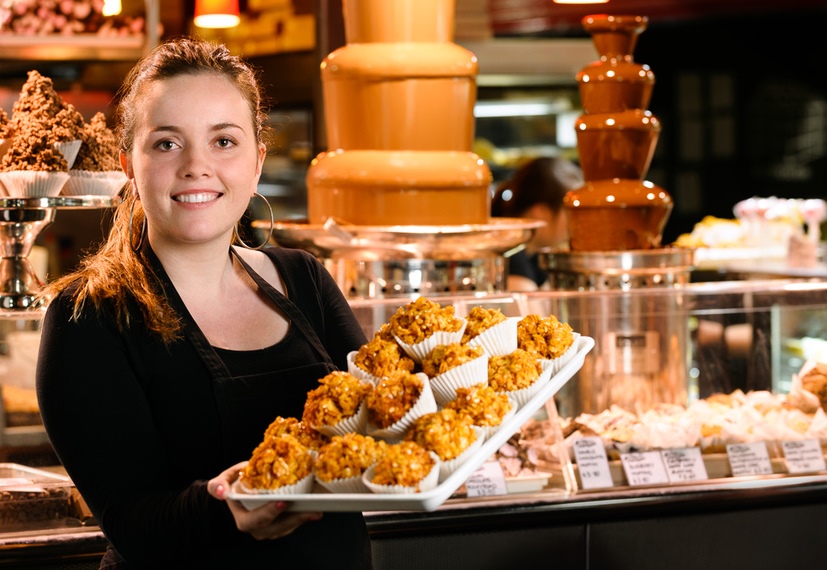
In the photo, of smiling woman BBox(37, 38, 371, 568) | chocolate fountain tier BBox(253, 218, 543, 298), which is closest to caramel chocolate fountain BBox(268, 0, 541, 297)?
chocolate fountain tier BBox(253, 218, 543, 298)

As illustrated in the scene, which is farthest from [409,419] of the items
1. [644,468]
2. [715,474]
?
[715,474]

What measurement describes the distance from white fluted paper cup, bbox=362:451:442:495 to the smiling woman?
0.40 ft

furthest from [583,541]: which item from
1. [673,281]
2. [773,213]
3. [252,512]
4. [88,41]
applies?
[773,213]

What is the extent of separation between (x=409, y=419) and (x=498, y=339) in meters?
Answer: 0.27

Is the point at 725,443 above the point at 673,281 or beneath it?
beneath

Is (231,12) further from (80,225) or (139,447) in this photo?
(139,447)

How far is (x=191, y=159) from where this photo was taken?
1.61m

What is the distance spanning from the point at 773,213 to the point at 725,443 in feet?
16.6

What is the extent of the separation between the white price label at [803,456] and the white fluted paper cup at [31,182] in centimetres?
187

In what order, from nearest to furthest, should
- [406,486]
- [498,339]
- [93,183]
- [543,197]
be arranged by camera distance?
[406,486] < [498,339] < [93,183] < [543,197]

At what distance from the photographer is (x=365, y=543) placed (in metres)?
1.80

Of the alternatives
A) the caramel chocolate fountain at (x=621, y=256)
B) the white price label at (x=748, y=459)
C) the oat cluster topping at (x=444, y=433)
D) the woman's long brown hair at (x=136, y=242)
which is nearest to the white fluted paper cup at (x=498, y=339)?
the oat cluster topping at (x=444, y=433)

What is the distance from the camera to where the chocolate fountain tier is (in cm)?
253

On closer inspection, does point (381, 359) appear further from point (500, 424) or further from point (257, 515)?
point (257, 515)
